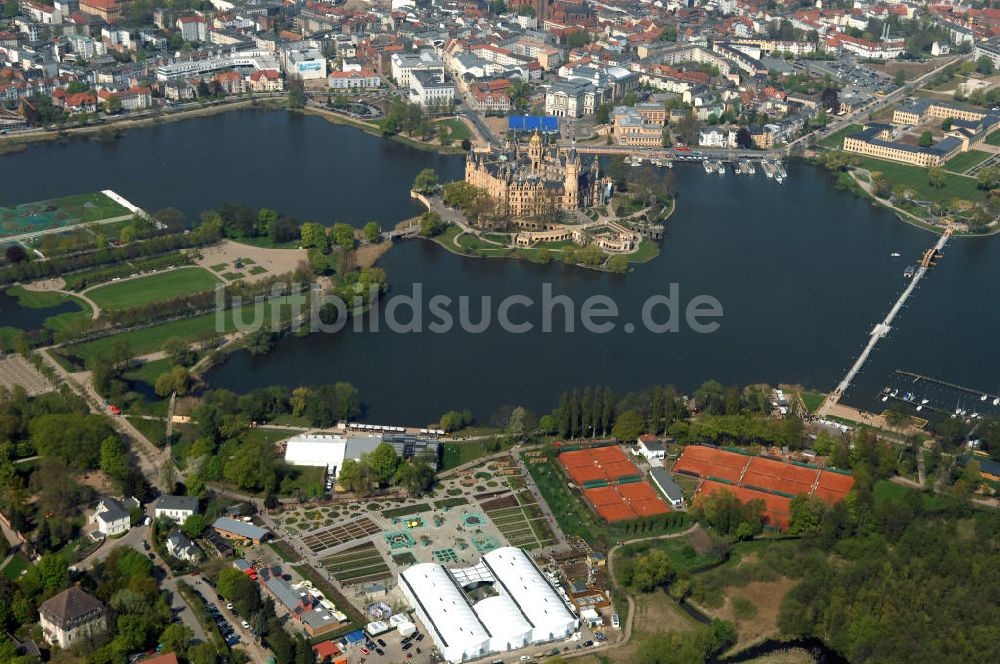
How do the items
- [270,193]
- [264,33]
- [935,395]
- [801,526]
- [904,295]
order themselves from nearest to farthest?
1. [801,526]
2. [935,395]
3. [904,295]
4. [270,193]
5. [264,33]

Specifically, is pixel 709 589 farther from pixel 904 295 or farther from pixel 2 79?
pixel 2 79

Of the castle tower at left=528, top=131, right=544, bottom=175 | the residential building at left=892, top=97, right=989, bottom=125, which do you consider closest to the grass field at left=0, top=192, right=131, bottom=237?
the castle tower at left=528, top=131, right=544, bottom=175

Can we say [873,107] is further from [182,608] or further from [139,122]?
[182,608]

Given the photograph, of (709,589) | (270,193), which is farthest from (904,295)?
(270,193)

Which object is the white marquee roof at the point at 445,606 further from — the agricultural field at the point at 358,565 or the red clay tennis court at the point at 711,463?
the red clay tennis court at the point at 711,463

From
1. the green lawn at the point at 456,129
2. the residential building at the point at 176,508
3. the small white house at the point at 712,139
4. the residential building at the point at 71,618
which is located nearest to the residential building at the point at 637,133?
the small white house at the point at 712,139
